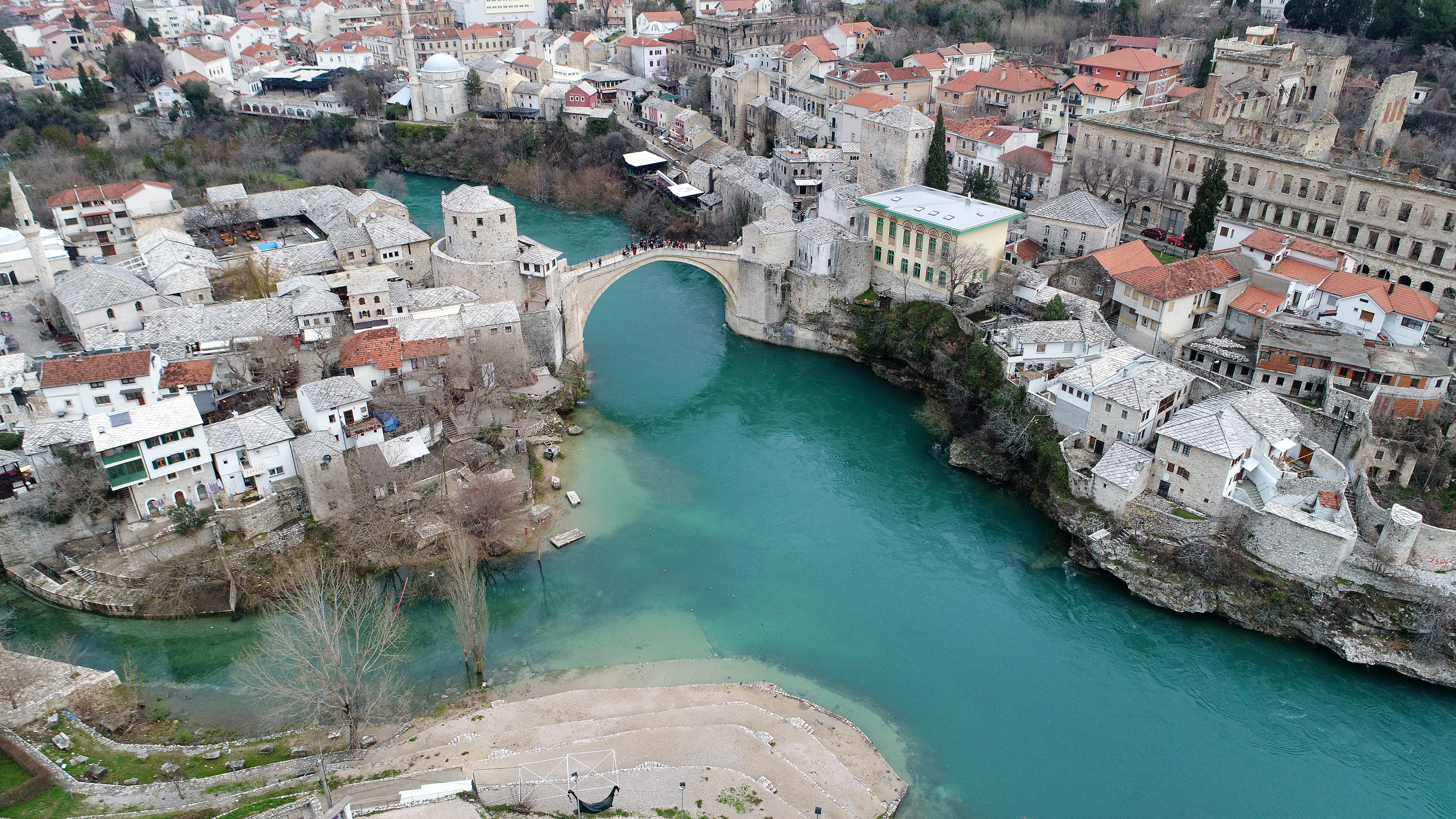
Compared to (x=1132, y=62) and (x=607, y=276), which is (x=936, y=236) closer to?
(x=607, y=276)

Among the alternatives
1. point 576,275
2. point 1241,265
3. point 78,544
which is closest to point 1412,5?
point 1241,265

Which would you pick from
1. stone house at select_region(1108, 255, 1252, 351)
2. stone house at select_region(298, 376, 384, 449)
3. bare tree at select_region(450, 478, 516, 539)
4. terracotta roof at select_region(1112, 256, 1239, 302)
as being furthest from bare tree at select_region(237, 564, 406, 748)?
terracotta roof at select_region(1112, 256, 1239, 302)

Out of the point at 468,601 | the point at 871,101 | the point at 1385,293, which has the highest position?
the point at 871,101

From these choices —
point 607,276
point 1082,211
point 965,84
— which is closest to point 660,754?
point 607,276

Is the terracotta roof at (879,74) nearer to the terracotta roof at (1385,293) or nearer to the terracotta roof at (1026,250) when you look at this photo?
the terracotta roof at (1026,250)

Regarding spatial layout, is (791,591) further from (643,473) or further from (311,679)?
(311,679)

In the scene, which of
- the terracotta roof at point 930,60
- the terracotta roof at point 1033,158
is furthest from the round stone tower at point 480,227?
the terracotta roof at point 930,60
